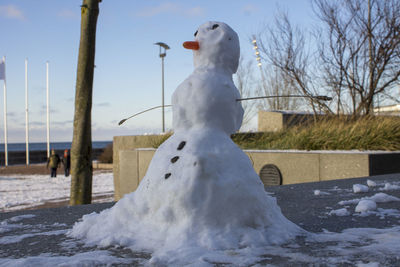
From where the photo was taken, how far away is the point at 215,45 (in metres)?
3.05

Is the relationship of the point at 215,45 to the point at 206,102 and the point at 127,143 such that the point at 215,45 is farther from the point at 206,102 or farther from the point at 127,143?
the point at 127,143

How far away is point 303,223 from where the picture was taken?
132 inches

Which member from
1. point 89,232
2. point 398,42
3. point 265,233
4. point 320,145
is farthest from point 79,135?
point 398,42

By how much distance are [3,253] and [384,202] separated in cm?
381

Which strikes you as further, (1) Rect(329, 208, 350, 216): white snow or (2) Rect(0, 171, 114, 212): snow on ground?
(2) Rect(0, 171, 114, 212): snow on ground

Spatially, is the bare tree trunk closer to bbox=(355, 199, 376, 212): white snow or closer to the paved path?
the paved path

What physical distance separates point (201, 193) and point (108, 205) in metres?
2.47

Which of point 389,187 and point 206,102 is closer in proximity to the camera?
point 206,102

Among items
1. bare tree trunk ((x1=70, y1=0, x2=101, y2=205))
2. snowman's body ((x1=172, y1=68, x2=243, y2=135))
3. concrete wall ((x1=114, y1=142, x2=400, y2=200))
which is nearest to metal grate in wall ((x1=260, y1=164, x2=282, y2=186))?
concrete wall ((x1=114, y1=142, x2=400, y2=200))

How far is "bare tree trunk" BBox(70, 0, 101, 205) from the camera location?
19.3ft

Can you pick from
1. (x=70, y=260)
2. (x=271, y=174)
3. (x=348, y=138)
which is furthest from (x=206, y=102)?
(x=348, y=138)

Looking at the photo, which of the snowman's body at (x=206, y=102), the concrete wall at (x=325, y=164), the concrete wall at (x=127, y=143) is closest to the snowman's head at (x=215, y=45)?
the snowman's body at (x=206, y=102)

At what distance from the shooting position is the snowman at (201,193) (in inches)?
98.5

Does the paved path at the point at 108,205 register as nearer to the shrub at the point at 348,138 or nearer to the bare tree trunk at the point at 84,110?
the bare tree trunk at the point at 84,110
